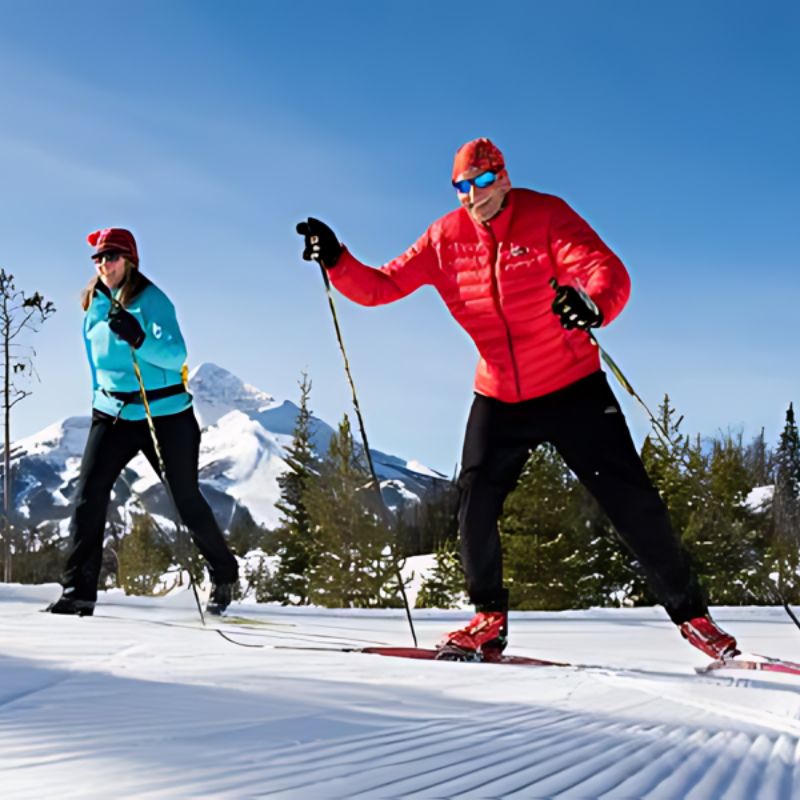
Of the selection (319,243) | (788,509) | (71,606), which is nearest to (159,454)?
(71,606)

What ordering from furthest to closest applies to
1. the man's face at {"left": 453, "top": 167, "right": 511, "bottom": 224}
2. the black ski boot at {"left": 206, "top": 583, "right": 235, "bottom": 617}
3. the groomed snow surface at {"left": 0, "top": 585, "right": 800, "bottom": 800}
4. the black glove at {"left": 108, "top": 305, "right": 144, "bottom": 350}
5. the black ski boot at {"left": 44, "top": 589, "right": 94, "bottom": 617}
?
the black ski boot at {"left": 206, "top": 583, "right": 235, "bottom": 617}, the black ski boot at {"left": 44, "top": 589, "right": 94, "bottom": 617}, the black glove at {"left": 108, "top": 305, "right": 144, "bottom": 350}, the man's face at {"left": 453, "top": 167, "right": 511, "bottom": 224}, the groomed snow surface at {"left": 0, "top": 585, "right": 800, "bottom": 800}

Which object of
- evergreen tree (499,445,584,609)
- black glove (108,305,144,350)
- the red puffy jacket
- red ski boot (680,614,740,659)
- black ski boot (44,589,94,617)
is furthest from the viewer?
evergreen tree (499,445,584,609)

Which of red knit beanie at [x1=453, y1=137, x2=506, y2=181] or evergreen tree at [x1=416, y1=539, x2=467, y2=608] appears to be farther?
evergreen tree at [x1=416, y1=539, x2=467, y2=608]

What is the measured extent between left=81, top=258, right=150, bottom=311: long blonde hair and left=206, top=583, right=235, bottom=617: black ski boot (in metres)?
1.73

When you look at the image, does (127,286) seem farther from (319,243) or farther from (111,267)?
(319,243)

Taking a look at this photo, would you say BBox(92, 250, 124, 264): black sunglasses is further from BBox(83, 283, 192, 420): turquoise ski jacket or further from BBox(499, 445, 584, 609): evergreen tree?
BBox(499, 445, 584, 609): evergreen tree

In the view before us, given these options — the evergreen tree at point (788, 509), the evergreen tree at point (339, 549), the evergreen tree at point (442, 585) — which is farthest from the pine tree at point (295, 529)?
the evergreen tree at point (788, 509)

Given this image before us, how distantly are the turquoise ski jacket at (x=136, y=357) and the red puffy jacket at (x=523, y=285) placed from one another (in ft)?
6.28

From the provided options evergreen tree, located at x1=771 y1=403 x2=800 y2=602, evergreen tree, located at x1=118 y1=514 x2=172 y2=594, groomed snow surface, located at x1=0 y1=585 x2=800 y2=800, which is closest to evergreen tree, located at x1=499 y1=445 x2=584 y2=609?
evergreen tree, located at x1=771 y1=403 x2=800 y2=602

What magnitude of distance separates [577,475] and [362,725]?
6.96 ft

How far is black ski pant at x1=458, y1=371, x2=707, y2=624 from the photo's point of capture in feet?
11.7

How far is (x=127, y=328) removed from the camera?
487cm

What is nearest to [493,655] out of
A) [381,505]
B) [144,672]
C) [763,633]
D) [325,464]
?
[381,505]

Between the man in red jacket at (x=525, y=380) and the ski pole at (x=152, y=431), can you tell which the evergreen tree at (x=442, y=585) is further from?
the man in red jacket at (x=525, y=380)
